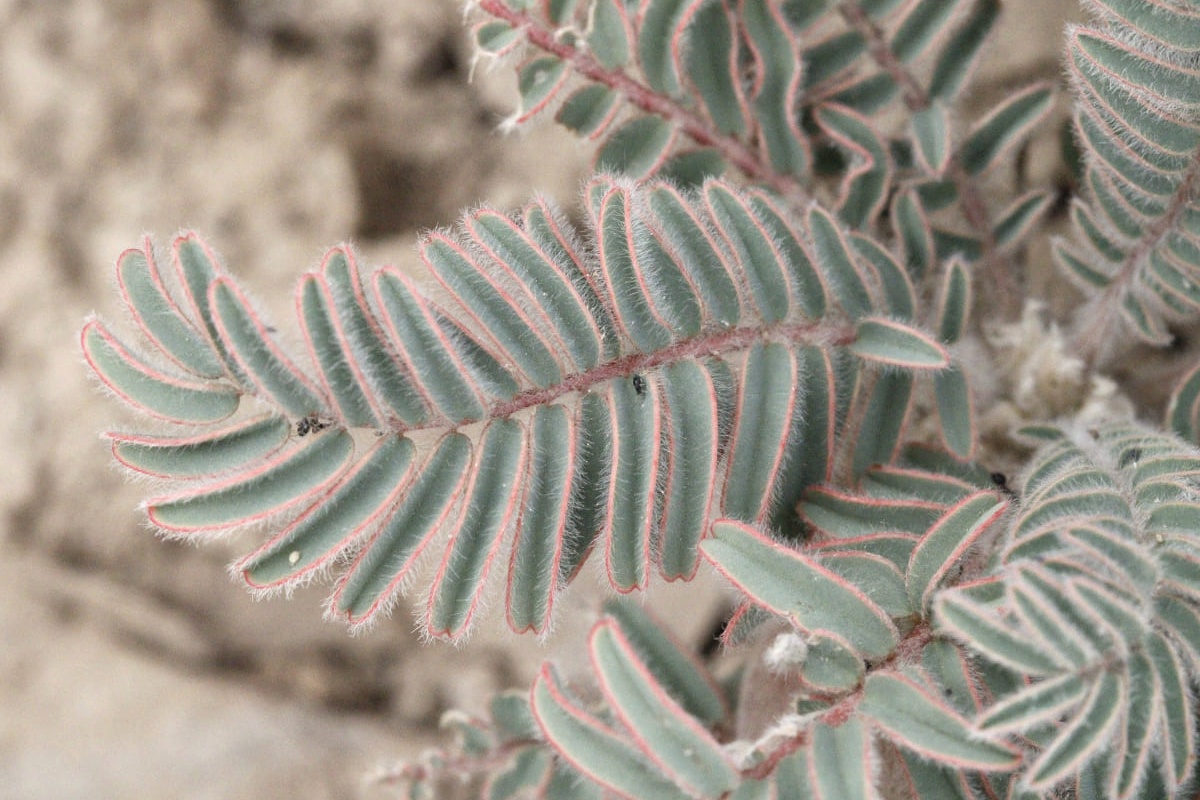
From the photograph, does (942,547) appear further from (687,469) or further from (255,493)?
(255,493)

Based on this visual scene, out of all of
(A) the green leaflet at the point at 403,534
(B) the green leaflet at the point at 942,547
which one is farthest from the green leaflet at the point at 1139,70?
(A) the green leaflet at the point at 403,534

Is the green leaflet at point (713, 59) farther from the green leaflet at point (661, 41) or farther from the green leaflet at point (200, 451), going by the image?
the green leaflet at point (200, 451)

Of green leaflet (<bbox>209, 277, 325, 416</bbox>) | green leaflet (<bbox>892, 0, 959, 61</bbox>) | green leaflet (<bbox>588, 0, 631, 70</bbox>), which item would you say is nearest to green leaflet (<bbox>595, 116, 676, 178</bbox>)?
green leaflet (<bbox>588, 0, 631, 70</bbox>)

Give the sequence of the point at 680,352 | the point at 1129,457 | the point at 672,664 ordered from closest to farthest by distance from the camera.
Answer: the point at 680,352 < the point at 1129,457 < the point at 672,664

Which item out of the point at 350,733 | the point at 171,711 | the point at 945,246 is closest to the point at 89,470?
the point at 171,711

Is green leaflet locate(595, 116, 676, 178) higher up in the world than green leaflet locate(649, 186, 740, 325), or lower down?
higher up

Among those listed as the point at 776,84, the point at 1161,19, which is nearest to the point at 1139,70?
the point at 1161,19

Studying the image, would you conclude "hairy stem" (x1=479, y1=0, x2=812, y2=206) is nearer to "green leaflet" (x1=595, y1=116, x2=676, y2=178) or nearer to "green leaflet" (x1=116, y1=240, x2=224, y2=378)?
"green leaflet" (x1=595, y1=116, x2=676, y2=178)

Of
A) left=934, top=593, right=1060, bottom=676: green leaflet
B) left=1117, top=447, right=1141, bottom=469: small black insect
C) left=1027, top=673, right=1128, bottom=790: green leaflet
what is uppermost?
left=934, top=593, right=1060, bottom=676: green leaflet
